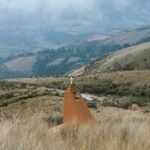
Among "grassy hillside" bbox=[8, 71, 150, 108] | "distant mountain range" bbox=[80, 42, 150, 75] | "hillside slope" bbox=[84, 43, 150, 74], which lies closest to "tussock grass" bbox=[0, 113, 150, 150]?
"grassy hillside" bbox=[8, 71, 150, 108]

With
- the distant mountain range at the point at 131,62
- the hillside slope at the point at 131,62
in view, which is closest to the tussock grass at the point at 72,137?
the distant mountain range at the point at 131,62

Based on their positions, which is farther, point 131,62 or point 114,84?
point 131,62

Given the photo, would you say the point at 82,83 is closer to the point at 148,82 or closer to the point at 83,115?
the point at 148,82

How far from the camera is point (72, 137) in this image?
27.3ft

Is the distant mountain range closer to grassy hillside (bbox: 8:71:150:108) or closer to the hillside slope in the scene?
the hillside slope

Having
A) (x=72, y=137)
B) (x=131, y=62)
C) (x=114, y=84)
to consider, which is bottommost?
(x=114, y=84)

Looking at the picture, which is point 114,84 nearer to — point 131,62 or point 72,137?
point 131,62

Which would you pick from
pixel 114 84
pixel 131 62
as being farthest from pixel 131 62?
pixel 114 84

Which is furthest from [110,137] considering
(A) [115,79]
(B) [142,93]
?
(A) [115,79]

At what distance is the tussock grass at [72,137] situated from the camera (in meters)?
Result: 7.20

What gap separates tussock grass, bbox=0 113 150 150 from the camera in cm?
720

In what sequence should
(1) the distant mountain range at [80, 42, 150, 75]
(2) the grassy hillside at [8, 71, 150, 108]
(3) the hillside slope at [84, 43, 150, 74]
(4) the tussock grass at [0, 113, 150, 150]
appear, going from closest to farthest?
(4) the tussock grass at [0, 113, 150, 150]
(2) the grassy hillside at [8, 71, 150, 108]
(1) the distant mountain range at [80, 42, 150, 75]
(3) the hillside slope at [84, 43, 150, 74]

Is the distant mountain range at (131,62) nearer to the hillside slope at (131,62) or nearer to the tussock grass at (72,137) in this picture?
the hillside slope at (131,62)

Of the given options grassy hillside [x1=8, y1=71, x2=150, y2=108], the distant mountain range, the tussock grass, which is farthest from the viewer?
the distant mountain range
